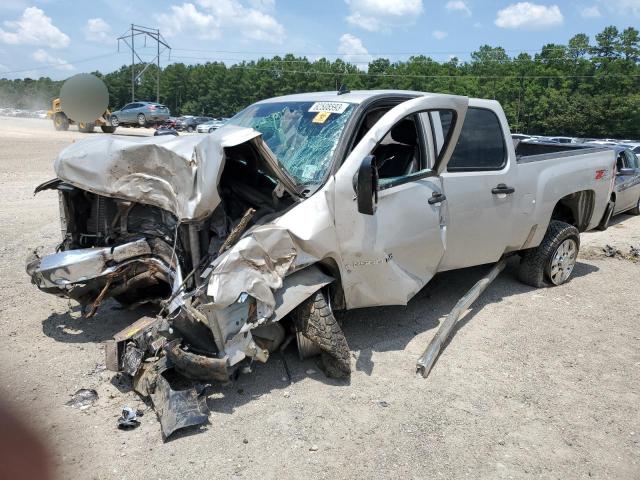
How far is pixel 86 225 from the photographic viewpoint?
4523mm

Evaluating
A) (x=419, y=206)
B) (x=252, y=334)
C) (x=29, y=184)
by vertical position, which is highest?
(x=419, y=206)

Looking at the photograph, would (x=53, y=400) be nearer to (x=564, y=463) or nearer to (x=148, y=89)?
(x=564, y=463)

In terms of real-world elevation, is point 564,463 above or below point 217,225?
below

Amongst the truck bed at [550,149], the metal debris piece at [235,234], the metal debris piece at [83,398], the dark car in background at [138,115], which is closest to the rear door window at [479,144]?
the truck bed at [550,149]

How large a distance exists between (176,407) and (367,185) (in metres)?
1.85

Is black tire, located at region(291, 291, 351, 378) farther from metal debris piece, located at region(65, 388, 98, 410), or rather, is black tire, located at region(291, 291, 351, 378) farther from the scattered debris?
metal debris piece, located at region(65, 388, 98, 410)

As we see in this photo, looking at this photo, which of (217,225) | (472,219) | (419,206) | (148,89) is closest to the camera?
(217,225)

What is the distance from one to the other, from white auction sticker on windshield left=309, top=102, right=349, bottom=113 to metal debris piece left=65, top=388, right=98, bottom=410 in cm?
279

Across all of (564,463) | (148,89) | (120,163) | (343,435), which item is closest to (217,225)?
(120,163)

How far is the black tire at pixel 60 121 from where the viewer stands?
3362 cm

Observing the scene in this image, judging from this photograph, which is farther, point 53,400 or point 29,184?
point 29,184

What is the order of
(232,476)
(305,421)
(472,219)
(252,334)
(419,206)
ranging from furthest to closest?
1. (472,219)
2. (419,206)
3. (252,334)
4. (305,421)
5. (232,476)

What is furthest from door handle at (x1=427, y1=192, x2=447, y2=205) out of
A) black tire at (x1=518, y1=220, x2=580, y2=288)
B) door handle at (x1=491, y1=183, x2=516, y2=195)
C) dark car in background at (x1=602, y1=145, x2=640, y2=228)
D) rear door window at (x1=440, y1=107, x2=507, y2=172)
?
dark car in background at (x1=602, y1=145, x2=640, y2=228)

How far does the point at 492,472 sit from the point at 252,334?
5.61 ft
